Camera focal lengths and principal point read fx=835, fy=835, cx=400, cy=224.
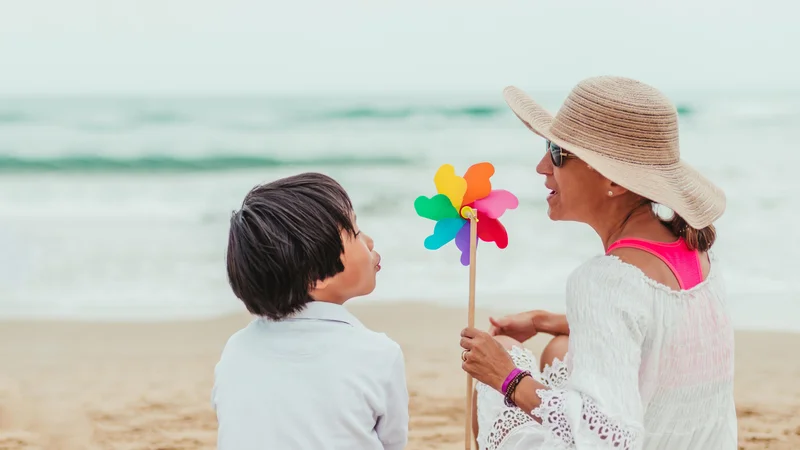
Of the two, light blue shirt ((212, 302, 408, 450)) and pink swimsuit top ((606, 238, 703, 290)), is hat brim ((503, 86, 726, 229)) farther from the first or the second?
light blue shirt ((212, 302, 408, 450))

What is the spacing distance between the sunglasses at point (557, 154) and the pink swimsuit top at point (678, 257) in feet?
0.84

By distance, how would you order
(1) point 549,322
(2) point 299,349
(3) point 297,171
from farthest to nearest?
(3) point 297,171, (1) point 549,322, (2) point 299,349

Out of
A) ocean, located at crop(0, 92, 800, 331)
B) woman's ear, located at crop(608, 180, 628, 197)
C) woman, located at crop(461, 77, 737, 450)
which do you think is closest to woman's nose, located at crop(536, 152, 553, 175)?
woman, located at crop(461, 77, 737, 450)

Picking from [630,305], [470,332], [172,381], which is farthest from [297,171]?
[630,305]

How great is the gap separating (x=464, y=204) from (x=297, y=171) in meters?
9.76

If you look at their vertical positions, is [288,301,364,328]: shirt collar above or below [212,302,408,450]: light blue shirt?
above

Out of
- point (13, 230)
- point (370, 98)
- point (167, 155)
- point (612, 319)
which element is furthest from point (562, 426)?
point (370, 98)

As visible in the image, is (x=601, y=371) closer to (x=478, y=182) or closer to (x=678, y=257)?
(x=678, y=257)

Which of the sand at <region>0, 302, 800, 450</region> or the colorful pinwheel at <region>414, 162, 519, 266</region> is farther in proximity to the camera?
the sand at <region>0, 302, 800, 450</region>

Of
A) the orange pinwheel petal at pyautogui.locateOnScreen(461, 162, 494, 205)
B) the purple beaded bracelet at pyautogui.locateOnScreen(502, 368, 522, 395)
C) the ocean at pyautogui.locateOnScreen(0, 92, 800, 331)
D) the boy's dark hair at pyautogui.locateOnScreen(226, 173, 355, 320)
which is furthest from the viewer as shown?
the ocean at pyautogui.locateOnScreen(0, 92, 800, 331)

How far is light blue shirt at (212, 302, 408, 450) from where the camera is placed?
1.75m

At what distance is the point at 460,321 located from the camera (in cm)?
536

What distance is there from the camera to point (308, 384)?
1.76 m

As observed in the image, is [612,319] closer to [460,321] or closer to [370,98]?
[460,321]
